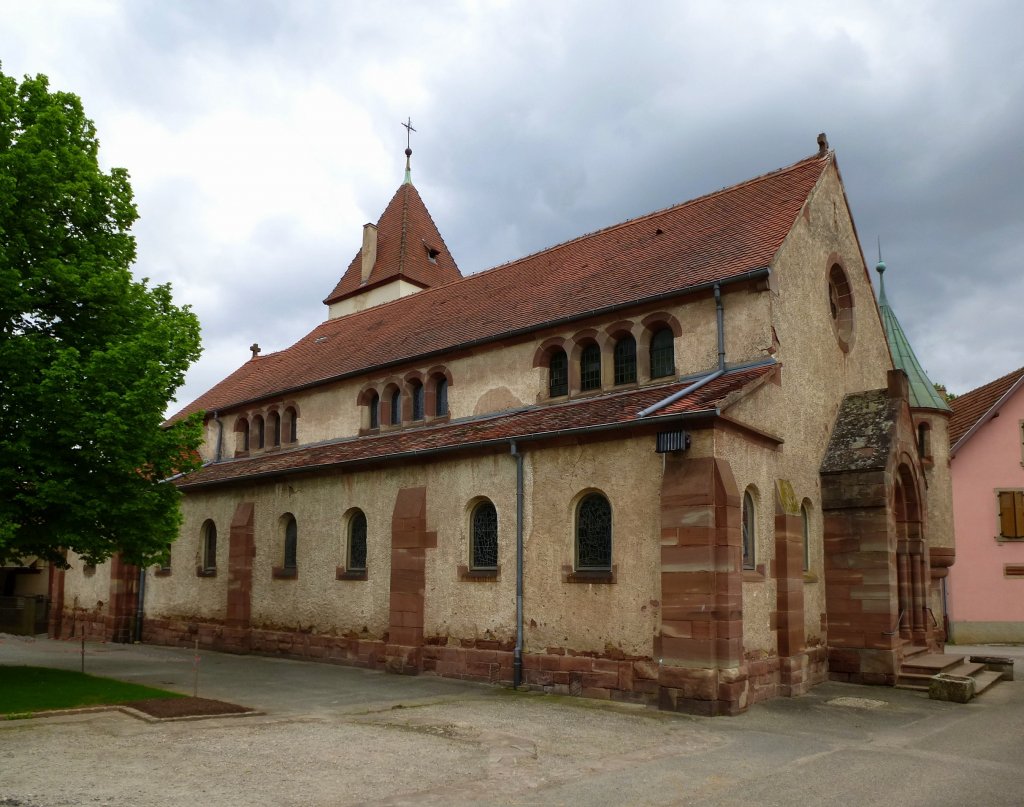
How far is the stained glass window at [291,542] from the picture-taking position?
865 inches

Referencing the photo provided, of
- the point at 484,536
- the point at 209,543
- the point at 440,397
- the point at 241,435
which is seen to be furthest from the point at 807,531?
the point at 241,435

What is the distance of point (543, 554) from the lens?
1603 cm

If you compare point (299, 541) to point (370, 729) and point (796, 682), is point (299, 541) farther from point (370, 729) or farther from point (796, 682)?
point (796, 682)

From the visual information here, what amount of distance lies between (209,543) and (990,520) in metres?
25.4

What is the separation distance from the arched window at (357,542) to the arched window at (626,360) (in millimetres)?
6611

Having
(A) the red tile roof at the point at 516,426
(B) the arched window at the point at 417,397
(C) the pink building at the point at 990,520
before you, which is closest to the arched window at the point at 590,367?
(A) the red tile roof at the point at 516,426

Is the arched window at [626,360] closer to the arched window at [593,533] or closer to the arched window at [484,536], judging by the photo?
the arched window at [593,533]

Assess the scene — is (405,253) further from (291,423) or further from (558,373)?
(558,373)

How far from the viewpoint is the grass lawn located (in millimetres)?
→ 13086

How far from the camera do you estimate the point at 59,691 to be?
47.6ft

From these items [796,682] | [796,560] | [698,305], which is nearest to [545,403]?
[698,305]

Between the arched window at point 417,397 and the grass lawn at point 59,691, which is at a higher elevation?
the arched window at point 417,397

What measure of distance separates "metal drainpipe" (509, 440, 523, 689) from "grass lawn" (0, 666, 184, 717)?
5.70 metres

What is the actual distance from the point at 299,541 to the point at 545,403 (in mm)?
7164
